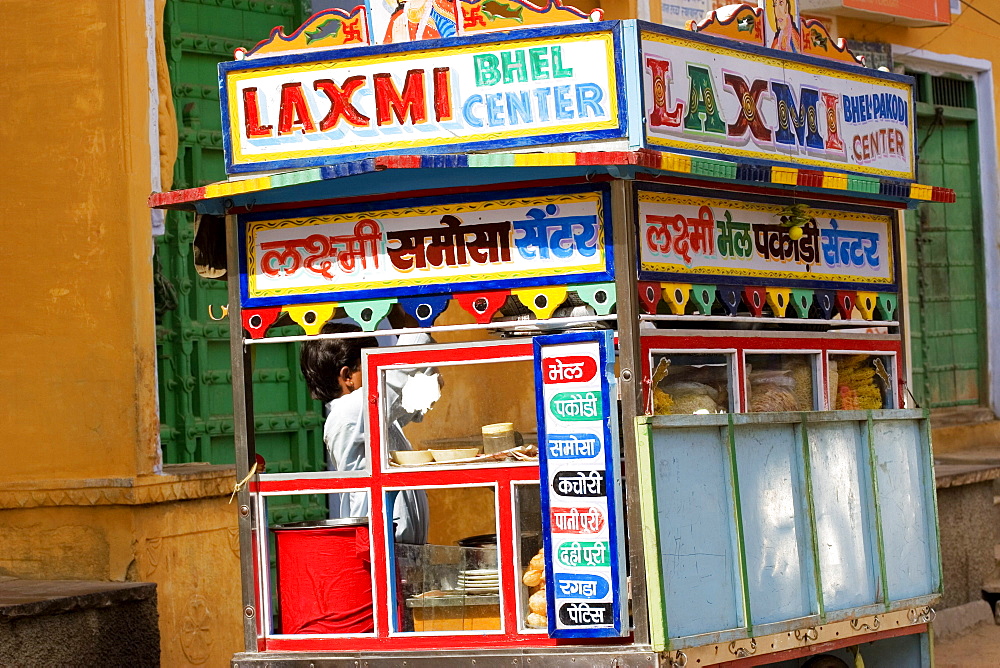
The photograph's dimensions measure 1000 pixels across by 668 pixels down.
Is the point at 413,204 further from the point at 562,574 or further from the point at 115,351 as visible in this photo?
the point at 115,351

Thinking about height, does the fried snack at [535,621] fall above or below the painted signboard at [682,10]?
below

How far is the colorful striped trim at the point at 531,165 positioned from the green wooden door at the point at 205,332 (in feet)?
7.47

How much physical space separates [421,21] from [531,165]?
0.76m

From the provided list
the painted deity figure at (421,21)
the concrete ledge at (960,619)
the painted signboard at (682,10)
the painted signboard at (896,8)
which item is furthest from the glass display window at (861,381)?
the painted signboard at (896,8)

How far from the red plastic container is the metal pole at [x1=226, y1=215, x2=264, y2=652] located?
132 mm

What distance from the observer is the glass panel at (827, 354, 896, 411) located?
606cm

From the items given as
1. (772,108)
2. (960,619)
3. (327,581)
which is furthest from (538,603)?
(960,619)

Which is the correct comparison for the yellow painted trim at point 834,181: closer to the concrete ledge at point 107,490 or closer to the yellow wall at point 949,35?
the concrete ledge at point 107,490

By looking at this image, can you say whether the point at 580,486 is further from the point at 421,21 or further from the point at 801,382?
the point at 421,21

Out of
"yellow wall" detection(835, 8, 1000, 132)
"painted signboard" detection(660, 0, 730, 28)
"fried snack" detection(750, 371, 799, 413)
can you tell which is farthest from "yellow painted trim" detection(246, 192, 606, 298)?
"yellow wall" detection(835, 8, 1000, 132)

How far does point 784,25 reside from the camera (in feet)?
18.8

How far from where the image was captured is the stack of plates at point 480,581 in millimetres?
5223

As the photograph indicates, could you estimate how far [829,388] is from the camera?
19.6 feet

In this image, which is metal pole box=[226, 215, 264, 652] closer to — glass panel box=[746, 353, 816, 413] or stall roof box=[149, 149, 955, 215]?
stall roof box=[149, 149, 955, 215]
